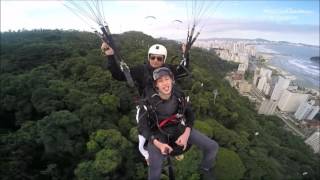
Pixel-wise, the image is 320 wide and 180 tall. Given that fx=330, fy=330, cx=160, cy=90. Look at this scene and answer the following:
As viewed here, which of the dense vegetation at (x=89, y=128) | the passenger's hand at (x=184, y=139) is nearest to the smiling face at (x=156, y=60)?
the passenger's hand at (x=184, y=139)

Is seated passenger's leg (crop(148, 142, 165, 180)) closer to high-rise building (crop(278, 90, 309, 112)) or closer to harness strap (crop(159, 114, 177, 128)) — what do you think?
harness strap (crop(159, 114, 177, 128))

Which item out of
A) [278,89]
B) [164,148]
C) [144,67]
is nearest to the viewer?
[164,148]

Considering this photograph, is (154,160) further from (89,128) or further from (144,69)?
(89,128)

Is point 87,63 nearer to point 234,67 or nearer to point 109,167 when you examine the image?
point 109,167

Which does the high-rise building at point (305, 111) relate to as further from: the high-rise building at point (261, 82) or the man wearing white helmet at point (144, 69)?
the man wearing white helmet at point (144, 69)

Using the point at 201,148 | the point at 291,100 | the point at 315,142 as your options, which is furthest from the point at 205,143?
the point at 291,100
